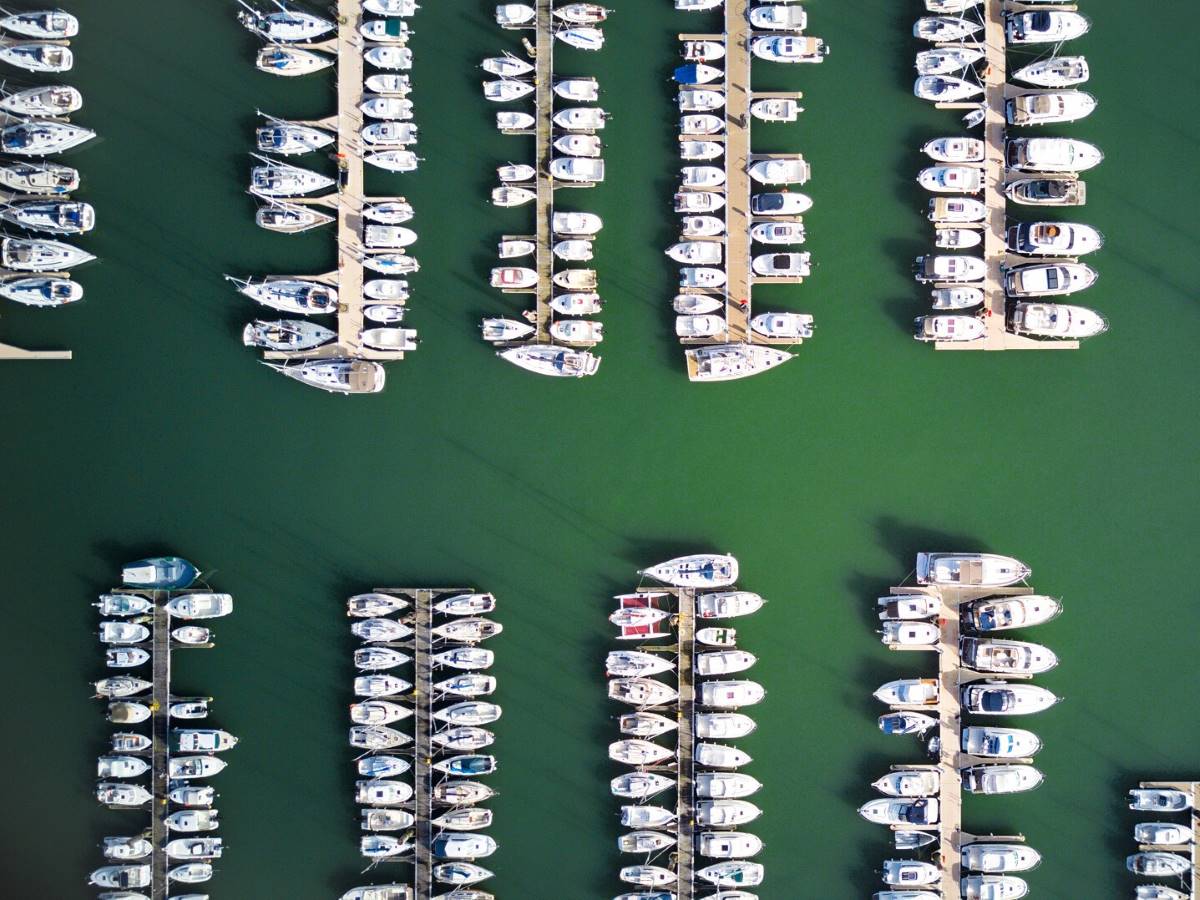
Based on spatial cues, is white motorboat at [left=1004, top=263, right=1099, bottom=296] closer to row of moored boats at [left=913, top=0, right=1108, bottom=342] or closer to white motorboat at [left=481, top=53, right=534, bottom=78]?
row of moored boats at [left=913, top=0, right=1108, bottom=342]

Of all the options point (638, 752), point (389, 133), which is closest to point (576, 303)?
point (389, 133)

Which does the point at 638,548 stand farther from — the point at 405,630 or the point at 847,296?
the point at 847,296

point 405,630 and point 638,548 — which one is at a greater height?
point 638,548

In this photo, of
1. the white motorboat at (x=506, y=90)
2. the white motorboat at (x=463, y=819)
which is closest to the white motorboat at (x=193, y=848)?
the white motorboat at (x=463, y=819)

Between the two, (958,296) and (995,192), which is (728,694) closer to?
(958,296)

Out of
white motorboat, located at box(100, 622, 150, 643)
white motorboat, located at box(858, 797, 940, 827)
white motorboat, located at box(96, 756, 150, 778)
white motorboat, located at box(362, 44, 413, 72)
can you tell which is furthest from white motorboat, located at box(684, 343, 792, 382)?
white motorboat, located at box(96, 756, 150, 778)

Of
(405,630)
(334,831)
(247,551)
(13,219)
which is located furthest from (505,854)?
(13,219)
